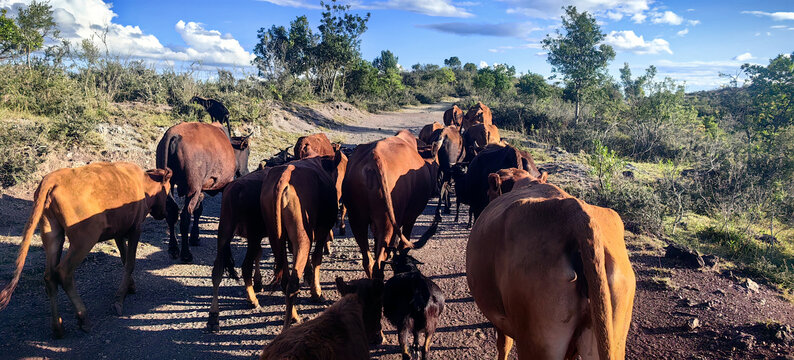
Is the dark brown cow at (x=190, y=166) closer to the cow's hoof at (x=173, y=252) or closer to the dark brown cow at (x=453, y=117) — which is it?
the cow's hoof at (x=173, y=252)

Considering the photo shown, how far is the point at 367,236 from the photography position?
5.41 metres

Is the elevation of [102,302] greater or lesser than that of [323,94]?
lesser

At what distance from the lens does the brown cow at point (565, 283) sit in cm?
209

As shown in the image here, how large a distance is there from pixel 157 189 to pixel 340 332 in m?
4.12

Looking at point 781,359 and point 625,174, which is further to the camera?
point 625,174

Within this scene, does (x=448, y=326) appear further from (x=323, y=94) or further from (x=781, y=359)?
(x=323, y=94)

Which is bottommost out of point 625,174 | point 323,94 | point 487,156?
point 625,174

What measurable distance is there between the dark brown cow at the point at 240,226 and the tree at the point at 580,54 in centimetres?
1907

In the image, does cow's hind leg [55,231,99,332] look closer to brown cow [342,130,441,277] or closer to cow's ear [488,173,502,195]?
brown cow [342,130,441,277]

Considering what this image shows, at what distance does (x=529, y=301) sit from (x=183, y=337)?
388 centimetres

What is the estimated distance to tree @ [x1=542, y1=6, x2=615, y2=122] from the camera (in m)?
20.8

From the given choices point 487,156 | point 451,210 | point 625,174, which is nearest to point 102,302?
point 487,156

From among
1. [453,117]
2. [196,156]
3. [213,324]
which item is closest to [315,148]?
[196,156]

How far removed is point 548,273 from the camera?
2.21 m
